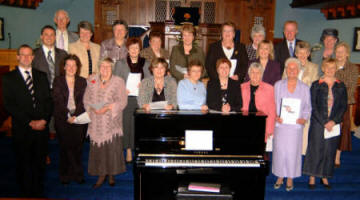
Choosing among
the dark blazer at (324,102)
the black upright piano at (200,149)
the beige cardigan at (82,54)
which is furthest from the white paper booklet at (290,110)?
the beige cardigan at (82,54)

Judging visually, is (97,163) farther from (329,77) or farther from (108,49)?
(329,77)

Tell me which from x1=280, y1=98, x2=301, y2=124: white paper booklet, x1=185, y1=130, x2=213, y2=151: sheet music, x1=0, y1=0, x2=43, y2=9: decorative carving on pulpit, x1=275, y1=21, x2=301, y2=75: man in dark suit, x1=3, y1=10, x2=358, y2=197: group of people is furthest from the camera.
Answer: x1=0, y1=0, x2=43, y2=9: decorative carving on pulpit

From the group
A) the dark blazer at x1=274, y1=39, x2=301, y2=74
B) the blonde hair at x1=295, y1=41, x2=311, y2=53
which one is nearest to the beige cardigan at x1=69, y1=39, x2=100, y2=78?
the dark blazer at x1=274, y1=39, x2=301, y2=74

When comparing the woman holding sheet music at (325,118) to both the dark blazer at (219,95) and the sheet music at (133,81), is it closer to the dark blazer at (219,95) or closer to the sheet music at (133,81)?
the dark blazer at (219,95)

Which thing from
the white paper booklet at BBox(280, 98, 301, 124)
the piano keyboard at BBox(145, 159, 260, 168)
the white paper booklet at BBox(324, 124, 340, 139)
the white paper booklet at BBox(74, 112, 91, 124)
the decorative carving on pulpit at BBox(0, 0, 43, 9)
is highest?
the decorative carving on pulpit at BBox(0, 0, 43, 9)

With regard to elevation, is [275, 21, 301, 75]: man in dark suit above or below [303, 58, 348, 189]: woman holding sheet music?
above

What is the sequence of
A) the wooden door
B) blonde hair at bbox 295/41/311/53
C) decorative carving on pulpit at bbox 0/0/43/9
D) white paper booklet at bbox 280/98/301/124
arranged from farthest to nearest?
the wooden door, decorative carving on pulpit at bbox 0/0/43/9, blonde hair at bbox 295/41/311/53, white paper booklet at bbox 280/98/301/124

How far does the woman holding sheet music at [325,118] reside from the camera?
3.74m

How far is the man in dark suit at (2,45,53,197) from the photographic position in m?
3.38

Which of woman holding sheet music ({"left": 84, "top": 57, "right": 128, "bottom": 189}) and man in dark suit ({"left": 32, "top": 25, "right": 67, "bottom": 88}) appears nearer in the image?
woman holding sheet music ({"left": 84, "top": 57, "right": 128, "bottom": 189})

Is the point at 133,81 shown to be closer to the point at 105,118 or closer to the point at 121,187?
the point at 105,118

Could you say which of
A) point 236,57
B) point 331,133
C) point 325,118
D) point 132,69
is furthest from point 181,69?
point 331,133

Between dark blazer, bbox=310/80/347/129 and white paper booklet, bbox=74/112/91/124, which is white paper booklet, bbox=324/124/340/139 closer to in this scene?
dark blazer, bbox=310/80/347/129

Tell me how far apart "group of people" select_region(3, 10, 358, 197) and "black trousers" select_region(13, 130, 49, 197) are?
0.03 ft
